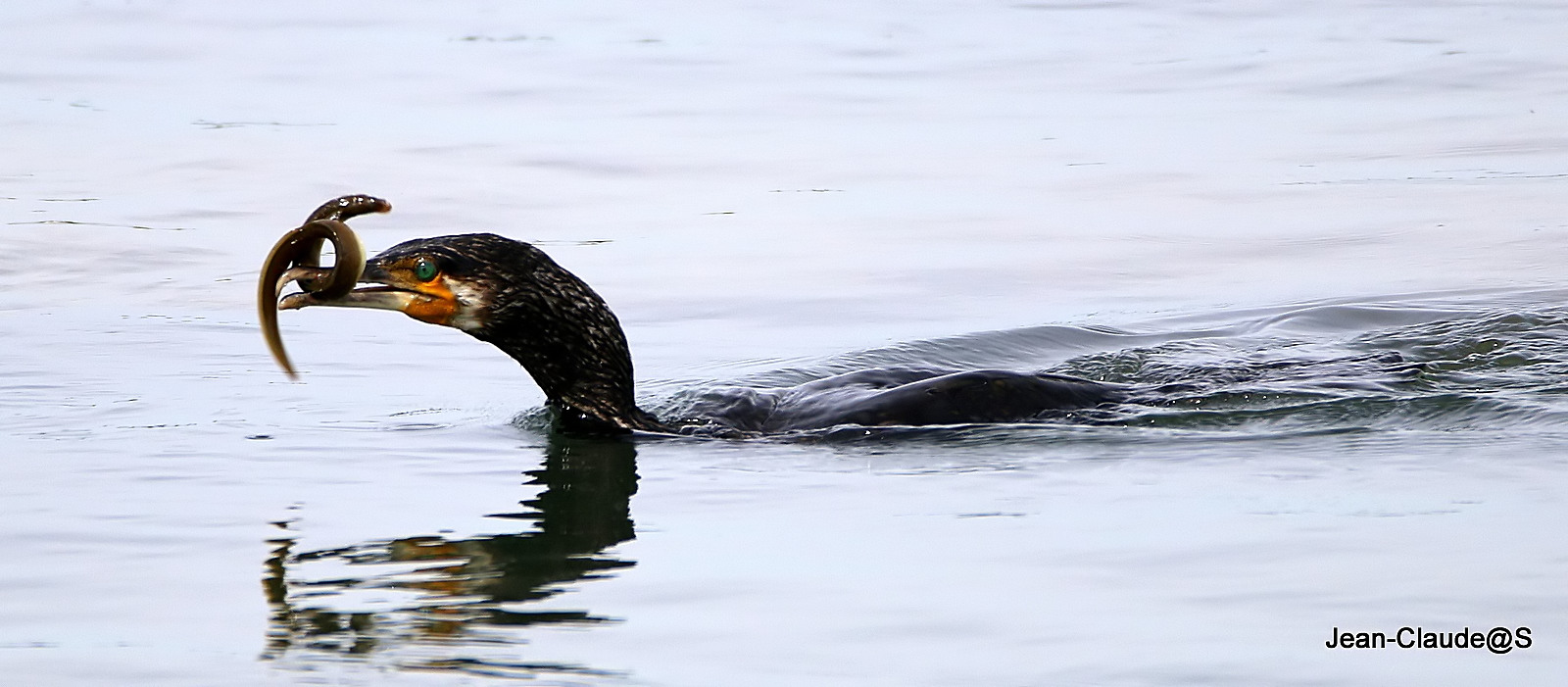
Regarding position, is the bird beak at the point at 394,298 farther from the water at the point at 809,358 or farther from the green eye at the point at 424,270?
the water at the point at 809,358

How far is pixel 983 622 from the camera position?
4328mm

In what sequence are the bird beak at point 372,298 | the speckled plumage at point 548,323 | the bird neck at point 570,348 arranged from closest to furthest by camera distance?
the bird beak at point 372,298
the speckled plumage at point 548,323
the bird neck at point 570,348

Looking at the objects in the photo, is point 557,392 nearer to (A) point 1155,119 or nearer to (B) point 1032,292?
(B) point 1032,292

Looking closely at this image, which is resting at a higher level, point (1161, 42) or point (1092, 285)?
point (1161, 42)

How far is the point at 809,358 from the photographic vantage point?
8148 millimetres

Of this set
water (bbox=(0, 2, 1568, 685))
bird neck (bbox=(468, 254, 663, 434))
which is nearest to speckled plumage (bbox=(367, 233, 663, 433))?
bird neck (bbox=(468, 254, 663, 434))

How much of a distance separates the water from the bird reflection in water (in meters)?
0.02

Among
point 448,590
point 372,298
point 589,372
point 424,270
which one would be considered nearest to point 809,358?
point 589,372

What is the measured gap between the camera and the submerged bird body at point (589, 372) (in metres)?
6.19

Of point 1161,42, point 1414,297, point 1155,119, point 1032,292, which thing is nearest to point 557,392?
point 1032,292

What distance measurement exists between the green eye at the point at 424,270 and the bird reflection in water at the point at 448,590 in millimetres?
872

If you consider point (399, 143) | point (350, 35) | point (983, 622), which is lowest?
point (983, 622)

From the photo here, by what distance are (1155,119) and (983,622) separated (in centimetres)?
1010

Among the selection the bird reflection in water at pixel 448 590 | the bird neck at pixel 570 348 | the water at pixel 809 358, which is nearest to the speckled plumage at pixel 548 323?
the bird neck at pixel 570 348
